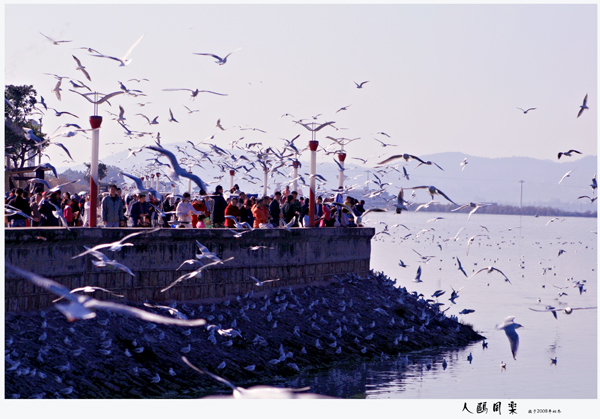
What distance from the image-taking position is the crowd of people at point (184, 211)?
17.5m

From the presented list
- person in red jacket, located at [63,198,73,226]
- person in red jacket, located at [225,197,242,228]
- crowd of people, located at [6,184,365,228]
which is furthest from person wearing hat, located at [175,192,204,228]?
person in red jacket, located at [63,198,73,226]

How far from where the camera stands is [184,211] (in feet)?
64.4

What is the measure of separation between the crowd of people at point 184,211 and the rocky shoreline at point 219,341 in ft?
6.62

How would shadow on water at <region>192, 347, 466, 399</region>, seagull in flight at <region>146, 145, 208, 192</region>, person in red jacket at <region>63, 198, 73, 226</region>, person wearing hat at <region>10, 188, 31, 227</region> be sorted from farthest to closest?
person in red jacket at <region>63, 198, 73, 226</region>
person wearing hat at <region>10, 188, 31, 227</region>
shadow on water at <region>192, 347, 466, 399</region>
seagull in flight at <region>146, 145, 208, 192</region>

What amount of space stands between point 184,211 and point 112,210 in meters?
2.43

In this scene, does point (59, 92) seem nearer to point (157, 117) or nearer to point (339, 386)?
point (157, 117)

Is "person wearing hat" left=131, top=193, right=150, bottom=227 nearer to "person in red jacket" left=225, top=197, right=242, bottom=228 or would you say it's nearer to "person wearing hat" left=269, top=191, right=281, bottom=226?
"person in red jacket" left=225, top=197, right=242, bottom=228

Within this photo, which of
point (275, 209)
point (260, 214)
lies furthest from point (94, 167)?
point (275, 209)

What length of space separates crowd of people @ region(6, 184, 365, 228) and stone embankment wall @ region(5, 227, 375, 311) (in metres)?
0.58

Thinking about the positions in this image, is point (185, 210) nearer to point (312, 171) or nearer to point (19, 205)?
point (312, 171)

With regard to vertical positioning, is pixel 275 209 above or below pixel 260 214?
above

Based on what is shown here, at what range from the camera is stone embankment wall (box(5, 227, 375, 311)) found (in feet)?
45.3

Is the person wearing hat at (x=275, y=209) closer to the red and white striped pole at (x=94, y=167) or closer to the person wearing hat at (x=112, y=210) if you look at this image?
the person wearing hat at (x=112, y=210)

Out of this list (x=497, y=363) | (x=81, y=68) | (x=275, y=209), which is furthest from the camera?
(x=275, y=209)
